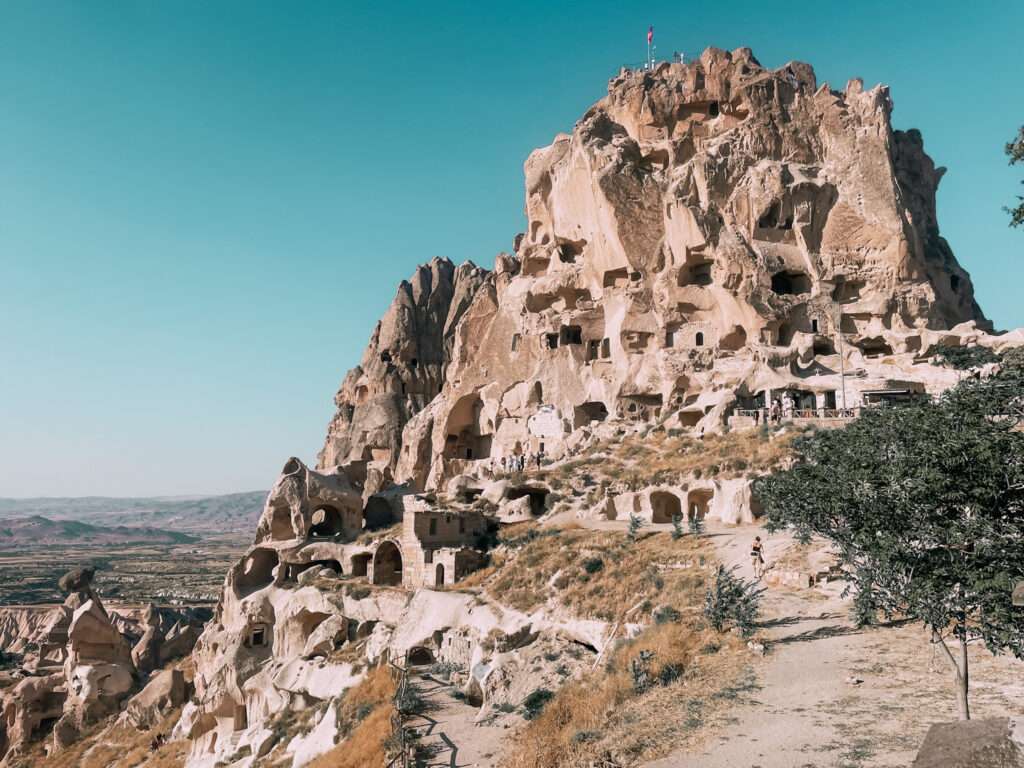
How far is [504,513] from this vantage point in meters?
33.7

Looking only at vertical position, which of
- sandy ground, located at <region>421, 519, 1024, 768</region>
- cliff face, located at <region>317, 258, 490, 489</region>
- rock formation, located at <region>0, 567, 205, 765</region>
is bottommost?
rock formation, located at <region>0, 567, 205, 765</region>

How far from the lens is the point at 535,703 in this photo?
13.9 meters

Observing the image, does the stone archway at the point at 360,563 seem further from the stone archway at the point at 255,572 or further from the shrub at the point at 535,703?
the shrub at the point at 535,703

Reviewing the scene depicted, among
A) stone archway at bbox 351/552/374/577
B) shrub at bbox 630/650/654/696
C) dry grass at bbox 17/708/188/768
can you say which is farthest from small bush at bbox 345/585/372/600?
shrub at bbox 630/650/654/696

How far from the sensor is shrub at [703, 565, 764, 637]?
13.9m

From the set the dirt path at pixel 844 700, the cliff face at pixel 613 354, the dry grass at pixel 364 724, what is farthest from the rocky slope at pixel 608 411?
the dirt path at pixel 844 700

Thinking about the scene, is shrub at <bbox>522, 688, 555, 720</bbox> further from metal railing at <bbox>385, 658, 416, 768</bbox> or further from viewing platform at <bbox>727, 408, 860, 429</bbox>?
viewing platform at <bbox>727, 408, 860, 429</bbox>

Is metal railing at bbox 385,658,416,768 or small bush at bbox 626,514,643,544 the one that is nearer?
metal railing at bbox 385,658,416,768

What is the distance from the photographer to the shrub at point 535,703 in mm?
13320

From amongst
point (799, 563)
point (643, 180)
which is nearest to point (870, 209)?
point (643, 180)

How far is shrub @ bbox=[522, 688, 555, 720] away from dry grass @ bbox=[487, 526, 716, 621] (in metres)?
3.80

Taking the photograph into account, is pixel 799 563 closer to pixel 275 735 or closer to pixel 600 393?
pixel 275 735

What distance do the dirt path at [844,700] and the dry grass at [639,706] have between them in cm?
45

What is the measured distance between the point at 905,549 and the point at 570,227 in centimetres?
4586
